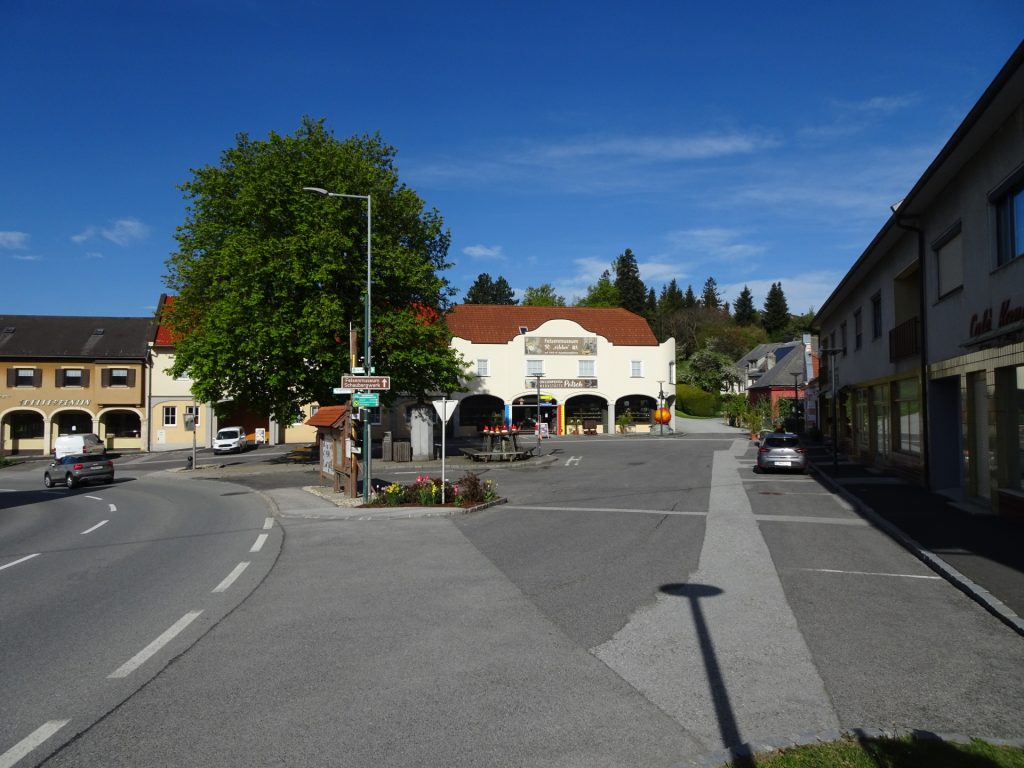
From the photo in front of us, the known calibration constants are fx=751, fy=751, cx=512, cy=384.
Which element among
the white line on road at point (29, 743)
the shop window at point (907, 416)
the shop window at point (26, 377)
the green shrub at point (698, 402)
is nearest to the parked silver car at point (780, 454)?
the shop window at point (907, 416)

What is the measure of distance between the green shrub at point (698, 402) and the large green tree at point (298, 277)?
4979cm

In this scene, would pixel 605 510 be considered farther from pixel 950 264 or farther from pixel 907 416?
pixel 907 416

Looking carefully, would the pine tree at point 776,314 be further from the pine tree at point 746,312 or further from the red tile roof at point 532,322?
the red tile roof at point 532,322

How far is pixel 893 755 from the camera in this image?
4.36m

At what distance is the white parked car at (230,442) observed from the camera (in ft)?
158

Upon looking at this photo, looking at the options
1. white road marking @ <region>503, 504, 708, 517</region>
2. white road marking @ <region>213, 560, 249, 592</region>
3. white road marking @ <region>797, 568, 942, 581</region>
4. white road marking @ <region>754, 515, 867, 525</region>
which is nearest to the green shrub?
white road marking @ <region>503, 504, 708, 517</region>

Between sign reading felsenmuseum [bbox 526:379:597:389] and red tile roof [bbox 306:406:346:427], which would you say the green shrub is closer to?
sign reading felsenmuseum [bbox 526:379:597:389]

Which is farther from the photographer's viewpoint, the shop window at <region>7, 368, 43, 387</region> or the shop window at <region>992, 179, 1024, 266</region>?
the shop window at <region>7, 368, 43, 387</region>

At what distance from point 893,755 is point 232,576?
27.9ft

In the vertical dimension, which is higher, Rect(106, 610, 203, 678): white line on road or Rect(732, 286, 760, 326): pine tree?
Rect(732, 286, 760, 326): pine tree

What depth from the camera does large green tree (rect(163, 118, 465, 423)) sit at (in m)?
31.2

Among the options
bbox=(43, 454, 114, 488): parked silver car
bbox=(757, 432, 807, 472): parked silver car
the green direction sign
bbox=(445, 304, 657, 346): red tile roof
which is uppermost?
bbox=(445, 304, 657, 346): red tile roof

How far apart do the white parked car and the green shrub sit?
48089 millimetres

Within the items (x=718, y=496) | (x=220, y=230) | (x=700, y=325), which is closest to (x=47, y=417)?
(x=220, y=230)
